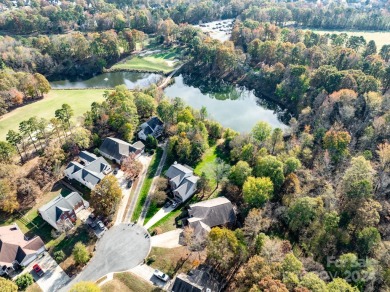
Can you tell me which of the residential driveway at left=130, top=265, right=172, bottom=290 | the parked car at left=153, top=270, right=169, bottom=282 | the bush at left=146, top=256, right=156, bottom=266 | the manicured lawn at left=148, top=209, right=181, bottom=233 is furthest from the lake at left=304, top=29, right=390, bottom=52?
the residential driveway at left=130, top=265, right=172, bottom=290

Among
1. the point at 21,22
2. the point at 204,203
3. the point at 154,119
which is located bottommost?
the point at 204,203

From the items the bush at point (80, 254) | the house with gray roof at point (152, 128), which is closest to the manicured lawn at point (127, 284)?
the bush at point (80, 254)

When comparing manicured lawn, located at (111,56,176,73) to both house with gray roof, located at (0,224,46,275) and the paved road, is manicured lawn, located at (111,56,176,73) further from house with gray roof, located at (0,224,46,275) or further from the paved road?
house with gray roof, located at (0,224,46,275)

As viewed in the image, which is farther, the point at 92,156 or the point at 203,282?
the point at 92,156

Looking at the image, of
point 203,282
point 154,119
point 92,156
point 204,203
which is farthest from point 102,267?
point 154,119

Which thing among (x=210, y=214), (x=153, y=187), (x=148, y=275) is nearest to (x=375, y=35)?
(x=210, y=214)

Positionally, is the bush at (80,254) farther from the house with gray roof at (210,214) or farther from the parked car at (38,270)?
the house with gray roof at (210,214)

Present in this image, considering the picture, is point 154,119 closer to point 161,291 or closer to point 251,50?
point 161,291
